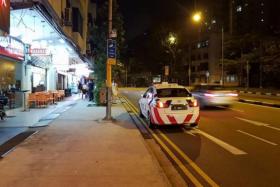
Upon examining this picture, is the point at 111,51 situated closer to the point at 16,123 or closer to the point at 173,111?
the point at 173,111

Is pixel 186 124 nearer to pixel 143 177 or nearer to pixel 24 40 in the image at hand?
pixel 143 177

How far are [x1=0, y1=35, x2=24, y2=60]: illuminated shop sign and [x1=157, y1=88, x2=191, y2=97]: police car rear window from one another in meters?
6.93

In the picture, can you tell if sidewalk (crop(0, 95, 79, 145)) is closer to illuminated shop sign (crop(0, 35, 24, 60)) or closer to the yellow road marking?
illuminated shop sign (crop(0, 35, 24, 60))

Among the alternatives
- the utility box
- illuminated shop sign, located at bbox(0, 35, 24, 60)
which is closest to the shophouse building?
illuminated shop sign, located at bbox(0, 35, 24, 60)

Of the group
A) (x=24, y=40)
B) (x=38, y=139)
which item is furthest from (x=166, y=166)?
(x=24, y=40)

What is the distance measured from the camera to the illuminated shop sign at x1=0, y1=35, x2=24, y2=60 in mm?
19000

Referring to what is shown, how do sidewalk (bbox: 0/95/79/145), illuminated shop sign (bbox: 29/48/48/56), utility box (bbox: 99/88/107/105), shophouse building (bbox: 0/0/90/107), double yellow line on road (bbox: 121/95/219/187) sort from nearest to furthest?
double yellow line on road (bbox: 121/95/219/187), sidewalk (bbox: 0/95/79/145), shophouse building (bbox: 0/0/90/107), illuminated shop sign (bbox: 29/48/48/56), utility box (bbox: 99/88/107/105)

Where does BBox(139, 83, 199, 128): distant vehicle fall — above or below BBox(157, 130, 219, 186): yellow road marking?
above

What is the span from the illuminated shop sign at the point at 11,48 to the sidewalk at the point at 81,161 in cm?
641

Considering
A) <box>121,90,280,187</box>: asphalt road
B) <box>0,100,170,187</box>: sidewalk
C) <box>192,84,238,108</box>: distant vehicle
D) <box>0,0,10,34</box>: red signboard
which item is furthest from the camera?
<box>192,84,238,108</box>: distant vehicle

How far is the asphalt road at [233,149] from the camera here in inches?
321

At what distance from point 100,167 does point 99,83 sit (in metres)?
19.5

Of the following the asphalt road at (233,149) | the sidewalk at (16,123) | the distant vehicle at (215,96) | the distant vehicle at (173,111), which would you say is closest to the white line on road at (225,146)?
the asphalt road at (233,149)

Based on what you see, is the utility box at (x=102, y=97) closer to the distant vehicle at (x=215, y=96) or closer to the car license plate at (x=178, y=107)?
the distant vehicle at (x=215, y=96)
